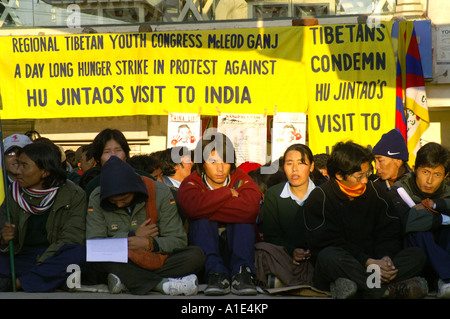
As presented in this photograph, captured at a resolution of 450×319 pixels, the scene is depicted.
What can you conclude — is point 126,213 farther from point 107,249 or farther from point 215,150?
point 215,150

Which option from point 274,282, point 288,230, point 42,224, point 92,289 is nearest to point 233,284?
point 274,282

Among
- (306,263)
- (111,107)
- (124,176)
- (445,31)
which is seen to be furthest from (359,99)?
(124,176)

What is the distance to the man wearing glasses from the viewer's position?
6758 millimetres

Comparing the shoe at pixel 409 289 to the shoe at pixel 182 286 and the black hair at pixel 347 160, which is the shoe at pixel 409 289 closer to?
the black hair at pixel 347 160

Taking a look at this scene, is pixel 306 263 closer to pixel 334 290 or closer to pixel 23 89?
pixel 334 290

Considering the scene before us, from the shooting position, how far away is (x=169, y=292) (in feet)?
19.6

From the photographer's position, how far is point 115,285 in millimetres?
5957

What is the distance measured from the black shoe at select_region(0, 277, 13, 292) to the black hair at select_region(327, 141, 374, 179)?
262 centimetres

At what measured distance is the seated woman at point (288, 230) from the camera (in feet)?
20.3

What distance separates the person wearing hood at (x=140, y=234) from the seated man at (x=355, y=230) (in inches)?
37.1

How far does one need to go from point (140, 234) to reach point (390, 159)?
241cm

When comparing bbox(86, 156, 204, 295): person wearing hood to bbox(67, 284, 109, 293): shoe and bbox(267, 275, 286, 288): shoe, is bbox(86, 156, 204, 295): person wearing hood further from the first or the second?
bbox(267, 275, 286, 288): shoe

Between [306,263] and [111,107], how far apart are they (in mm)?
4579

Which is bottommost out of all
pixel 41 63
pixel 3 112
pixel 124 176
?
pixel 124 176
